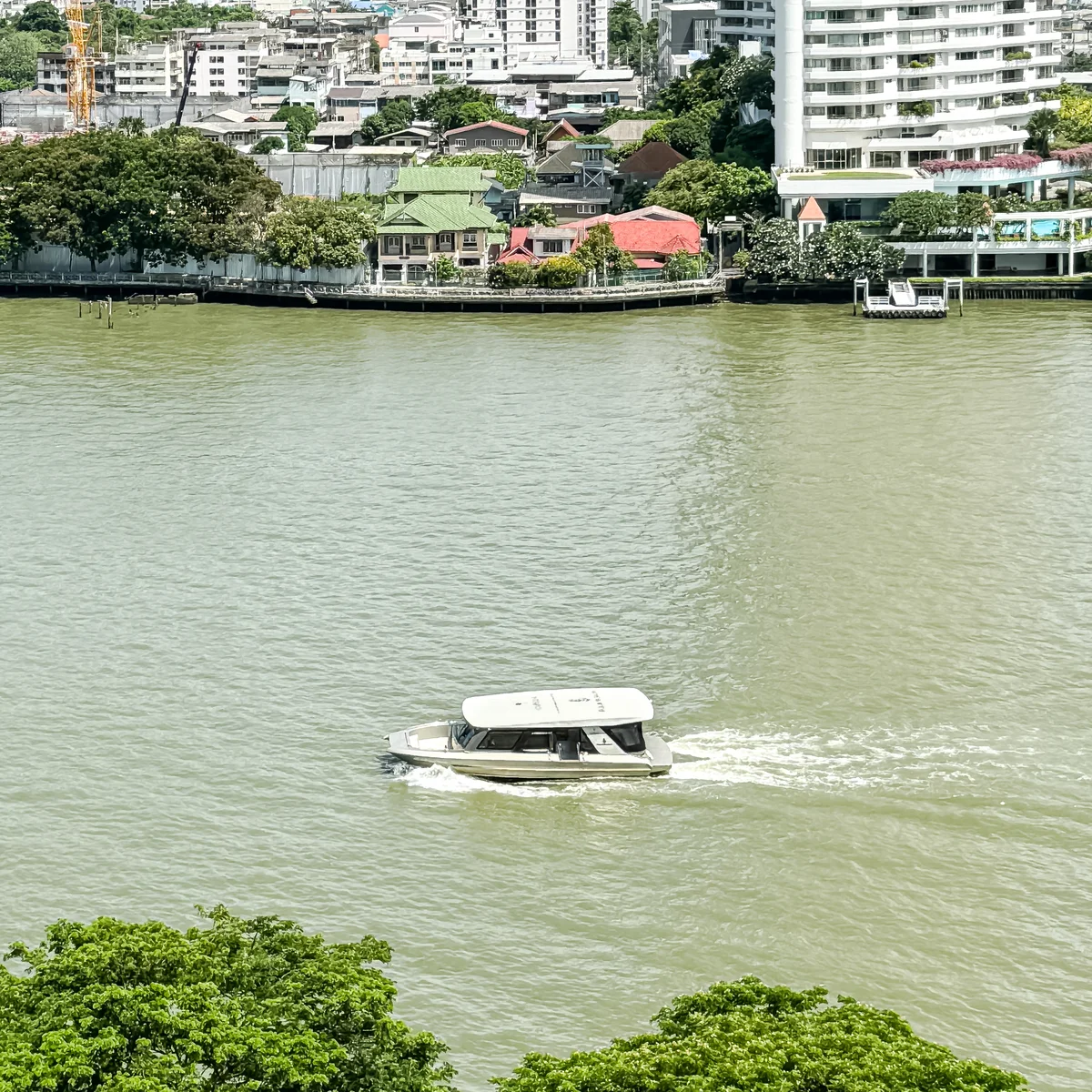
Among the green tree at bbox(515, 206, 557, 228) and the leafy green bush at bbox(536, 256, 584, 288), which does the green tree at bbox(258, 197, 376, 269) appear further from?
the green tree at bbox(515, 206, 557, 228)

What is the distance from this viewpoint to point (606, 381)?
37.0 m

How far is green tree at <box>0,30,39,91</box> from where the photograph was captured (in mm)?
109000

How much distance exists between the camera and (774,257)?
1825 inches

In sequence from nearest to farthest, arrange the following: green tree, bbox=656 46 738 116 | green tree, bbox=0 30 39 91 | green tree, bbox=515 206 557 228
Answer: green tree, bbox=515 206 557 228 → green tree, bbox=656 46 738 116 → green tree, bbox=0 30 39 91

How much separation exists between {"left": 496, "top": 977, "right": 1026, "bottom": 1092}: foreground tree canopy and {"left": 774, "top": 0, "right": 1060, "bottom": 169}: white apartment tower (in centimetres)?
4393

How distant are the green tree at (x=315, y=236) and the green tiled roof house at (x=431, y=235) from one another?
3.25ft

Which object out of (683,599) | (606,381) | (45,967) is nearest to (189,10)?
(606,381)

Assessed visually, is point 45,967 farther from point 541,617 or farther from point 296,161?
point 296,161

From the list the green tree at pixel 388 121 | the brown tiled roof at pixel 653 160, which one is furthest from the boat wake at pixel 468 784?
the green tree at pixel 388 121

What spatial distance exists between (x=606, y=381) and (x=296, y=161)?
29295 millimetres

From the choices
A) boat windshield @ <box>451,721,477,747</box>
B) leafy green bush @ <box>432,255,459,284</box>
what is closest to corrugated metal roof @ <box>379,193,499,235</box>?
leafy green bush @ <box>432,255,459,284</box>

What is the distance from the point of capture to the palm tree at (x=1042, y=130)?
52.6 meters

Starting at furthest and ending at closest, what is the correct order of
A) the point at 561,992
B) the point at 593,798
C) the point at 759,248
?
1. the point at 759,248
2. the point at 593,798
3. the point at 561,992

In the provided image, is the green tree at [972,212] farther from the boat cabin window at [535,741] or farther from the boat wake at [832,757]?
the boat cabin window at [535,741]
